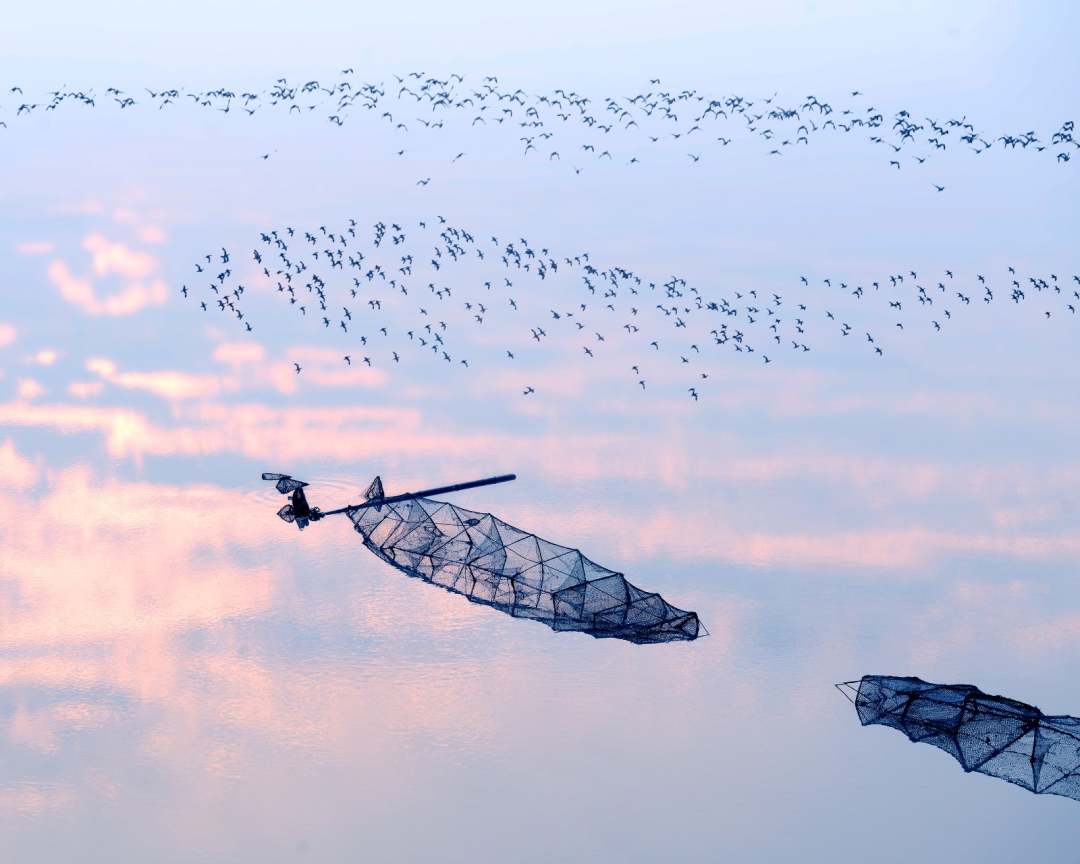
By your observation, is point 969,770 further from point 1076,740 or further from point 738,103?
point 738,103

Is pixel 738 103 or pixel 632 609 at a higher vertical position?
pixel 738 103

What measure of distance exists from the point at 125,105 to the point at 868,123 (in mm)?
69893

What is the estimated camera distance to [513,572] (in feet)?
346

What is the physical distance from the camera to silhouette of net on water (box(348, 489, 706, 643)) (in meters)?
100

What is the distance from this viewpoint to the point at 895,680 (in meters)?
92.9

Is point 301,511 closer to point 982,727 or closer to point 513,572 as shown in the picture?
point 513,572

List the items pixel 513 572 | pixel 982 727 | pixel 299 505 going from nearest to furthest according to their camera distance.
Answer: pixel 982 727 → pixel 513 572 → pixel 299 505

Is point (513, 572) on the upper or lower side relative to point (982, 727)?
upper

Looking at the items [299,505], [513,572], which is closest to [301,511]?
[299,505]

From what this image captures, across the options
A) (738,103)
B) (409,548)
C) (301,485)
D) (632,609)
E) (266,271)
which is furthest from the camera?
(738,103)

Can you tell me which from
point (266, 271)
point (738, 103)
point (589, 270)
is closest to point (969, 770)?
point (589, 270)

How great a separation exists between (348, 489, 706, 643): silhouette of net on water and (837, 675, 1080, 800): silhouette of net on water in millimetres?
11814

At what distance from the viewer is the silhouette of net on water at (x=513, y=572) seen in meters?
100

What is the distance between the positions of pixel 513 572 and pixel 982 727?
3092cm
